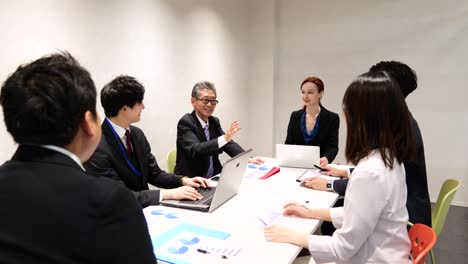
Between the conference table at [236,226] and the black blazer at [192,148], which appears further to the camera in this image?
the black blazer at [192,148]

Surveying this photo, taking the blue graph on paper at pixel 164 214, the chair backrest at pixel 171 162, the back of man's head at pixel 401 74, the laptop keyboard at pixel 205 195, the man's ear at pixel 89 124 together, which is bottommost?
the chair backrest at pixel 171 162

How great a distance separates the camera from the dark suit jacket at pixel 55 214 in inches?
27.6

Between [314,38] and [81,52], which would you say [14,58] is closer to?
[81,52]

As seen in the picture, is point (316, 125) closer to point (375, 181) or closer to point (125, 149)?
point (125, 149)

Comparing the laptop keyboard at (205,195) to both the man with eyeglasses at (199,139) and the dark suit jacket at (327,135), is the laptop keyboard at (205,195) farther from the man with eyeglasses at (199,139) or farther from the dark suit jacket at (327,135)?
the dark suit jacket at (327,135)

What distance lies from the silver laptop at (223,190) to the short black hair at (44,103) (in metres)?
1.02

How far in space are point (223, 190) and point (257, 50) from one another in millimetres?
3746

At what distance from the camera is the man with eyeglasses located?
2.69 m

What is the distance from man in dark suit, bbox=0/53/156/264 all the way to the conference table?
58cm

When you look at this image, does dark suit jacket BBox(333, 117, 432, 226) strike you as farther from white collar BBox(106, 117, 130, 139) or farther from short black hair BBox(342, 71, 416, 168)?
white collar BBox(106, 117, 130, 139)

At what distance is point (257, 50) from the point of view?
527cm

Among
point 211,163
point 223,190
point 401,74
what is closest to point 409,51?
point 401,74

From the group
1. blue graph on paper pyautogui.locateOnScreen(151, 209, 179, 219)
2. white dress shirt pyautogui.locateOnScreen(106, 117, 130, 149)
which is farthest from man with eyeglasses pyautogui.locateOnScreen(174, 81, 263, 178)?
blue graph on paper pyautogui.locateOnScreen(151, 209, 179, 219)

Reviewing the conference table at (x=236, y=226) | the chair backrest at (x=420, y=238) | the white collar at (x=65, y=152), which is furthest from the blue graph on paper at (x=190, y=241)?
the chair backrest at (x=420, y=238)
